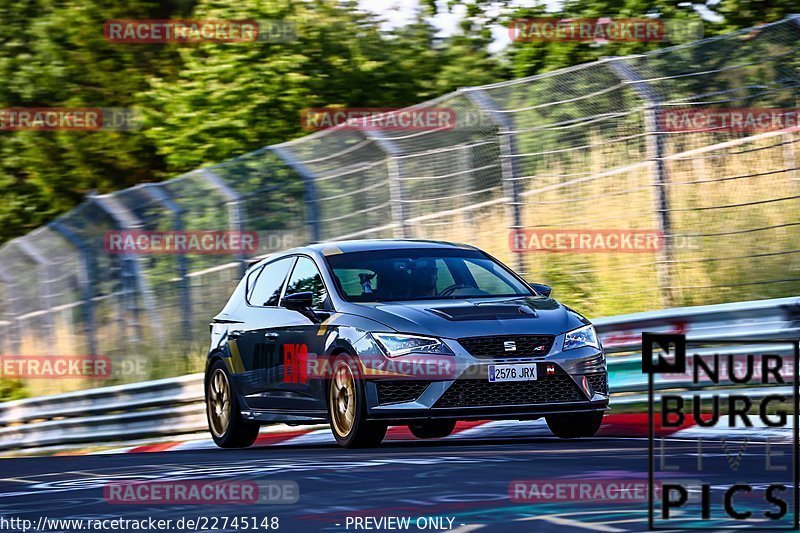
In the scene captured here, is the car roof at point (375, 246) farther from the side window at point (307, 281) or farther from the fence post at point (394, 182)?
the fence post at point (394, 182)

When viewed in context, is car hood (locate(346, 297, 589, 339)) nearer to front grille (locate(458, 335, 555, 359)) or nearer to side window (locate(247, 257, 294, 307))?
front grille (locate(458, 335, 555, 359))

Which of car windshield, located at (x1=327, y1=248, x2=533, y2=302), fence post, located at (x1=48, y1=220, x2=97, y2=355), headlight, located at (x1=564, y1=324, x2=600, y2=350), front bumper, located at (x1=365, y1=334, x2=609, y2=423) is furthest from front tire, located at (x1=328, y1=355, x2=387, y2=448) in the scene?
fence post, located at (x1=48, y1=220, x2=97, y2=355)

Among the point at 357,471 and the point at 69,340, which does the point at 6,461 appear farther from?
the point at 69,340

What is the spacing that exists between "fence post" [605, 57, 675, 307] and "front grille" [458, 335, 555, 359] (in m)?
3.58

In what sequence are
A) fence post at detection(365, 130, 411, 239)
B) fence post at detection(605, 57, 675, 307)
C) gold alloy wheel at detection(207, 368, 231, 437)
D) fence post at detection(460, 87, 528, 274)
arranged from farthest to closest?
fence post at detection(365, 130, 411, 239) → fence post at detection(460, 87, 528, 274) → fence post at detection(605, 57, 675, 307) → gold alloy wheel at detection(207, 368, 231, 437)

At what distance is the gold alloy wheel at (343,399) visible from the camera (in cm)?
1058

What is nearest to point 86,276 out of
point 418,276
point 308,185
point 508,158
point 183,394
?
point 308,185

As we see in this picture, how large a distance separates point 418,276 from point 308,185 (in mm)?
5531

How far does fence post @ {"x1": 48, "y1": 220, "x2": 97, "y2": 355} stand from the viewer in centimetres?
2002

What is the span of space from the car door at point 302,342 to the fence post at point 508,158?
11.4 feet

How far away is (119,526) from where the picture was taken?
7320 mm

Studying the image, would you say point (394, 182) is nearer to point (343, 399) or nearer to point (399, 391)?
point (343, 399)

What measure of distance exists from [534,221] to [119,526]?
868cm

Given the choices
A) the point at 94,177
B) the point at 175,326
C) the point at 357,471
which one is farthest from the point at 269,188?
the point at 94,177
